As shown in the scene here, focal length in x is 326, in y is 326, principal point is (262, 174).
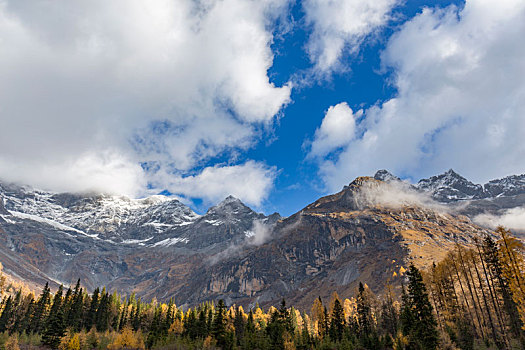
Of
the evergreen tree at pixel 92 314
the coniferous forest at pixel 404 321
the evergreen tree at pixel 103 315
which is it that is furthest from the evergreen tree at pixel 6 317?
the evergreen tree at pixel 103 315

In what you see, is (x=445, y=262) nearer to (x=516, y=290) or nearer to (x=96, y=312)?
(x=516, y=290)

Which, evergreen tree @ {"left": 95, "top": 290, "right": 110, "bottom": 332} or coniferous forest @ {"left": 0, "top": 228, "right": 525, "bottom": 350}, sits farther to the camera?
evergreen tree @ {"left": 95, "top": 290, "right": 110, "bottom": 332}

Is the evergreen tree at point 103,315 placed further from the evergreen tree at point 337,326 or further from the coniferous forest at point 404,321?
the evergreen tree at point 337,326

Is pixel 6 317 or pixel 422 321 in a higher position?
pixel 6 317

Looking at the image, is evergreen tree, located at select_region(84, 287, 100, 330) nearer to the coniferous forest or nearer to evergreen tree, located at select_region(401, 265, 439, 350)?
the coniferous forest

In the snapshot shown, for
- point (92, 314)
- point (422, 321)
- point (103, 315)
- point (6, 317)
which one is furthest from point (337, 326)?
point (6, 317)

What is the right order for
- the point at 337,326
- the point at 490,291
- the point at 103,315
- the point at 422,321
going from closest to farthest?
the point at 490,291, the point at 422,321, the point at 337,326, the point at 103,315

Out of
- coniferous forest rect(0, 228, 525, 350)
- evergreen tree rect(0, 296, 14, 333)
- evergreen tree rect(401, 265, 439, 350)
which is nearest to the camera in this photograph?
coniferous forest rect(0, 228, 525, 350)

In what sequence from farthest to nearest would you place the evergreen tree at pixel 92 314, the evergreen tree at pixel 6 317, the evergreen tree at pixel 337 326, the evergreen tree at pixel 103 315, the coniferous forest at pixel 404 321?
the evergreen tree at pixel 103 315 < the evergreen tree at pixel 92 314 < the evergreen tree at pixel 6 317 < the evergreen tree at pixel 337 326 < the coniferous forest at pixel 404 321

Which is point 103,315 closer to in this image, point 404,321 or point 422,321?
point 404,321

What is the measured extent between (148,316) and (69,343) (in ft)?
233

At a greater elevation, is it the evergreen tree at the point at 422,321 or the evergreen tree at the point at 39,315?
the evergreen tree at the point at 39,315

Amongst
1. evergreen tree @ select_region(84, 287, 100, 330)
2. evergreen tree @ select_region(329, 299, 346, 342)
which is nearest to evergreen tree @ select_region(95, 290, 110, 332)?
evergreen tree @ select_region(84, 287, 100, 330)

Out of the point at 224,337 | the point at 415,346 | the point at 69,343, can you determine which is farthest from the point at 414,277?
the point at 69,343
